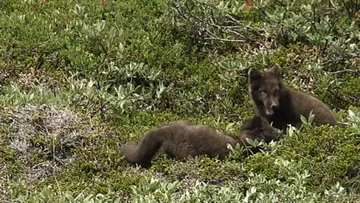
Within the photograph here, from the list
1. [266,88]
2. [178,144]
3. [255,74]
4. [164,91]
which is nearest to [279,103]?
[266,88]

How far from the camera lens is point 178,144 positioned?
8.79 metres

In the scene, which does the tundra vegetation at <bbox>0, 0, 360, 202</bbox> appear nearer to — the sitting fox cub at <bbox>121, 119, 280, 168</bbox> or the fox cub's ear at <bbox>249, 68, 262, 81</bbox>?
the sitting fox cub at <bbox>121, 119, 280, 168</bbox>

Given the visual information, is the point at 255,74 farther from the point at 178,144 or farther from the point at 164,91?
the point at 178,144

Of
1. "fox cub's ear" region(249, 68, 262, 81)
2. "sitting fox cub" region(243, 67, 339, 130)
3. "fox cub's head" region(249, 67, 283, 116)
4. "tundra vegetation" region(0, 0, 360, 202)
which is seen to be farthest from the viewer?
"fox cub's ear" region(249, 68, 262, 81)

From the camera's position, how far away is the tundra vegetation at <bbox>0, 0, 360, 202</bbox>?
8008 millimetres

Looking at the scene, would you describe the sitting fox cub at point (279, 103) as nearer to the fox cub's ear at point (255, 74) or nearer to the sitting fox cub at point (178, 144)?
the fox cub's ear at point (255, 74)

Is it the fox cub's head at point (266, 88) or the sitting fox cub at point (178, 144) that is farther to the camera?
the fox cub's head at point (266, 88)

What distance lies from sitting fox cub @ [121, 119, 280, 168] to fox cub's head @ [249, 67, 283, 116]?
112cm

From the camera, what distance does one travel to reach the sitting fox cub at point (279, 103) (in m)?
9.80

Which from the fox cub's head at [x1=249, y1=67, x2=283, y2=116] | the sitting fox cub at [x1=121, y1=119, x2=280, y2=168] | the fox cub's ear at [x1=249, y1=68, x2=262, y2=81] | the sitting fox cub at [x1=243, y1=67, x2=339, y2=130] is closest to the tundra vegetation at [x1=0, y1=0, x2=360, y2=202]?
the sitting fox cub at [x1=121, y1=119, x2=280, y2=168]

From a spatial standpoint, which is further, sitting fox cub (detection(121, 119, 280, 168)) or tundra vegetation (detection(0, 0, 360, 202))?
sitting fox cub (detection(121, 119, 280, 168))

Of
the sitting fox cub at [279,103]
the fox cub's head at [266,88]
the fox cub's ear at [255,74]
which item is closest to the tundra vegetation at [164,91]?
the sitting fox cub at [279,103]

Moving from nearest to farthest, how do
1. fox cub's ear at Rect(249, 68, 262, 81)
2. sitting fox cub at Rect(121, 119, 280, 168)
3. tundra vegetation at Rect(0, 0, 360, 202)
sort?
tundra vegetation at Rect(0, 0, 360, 202) → sitting fox cub at Rect(121, 119, 280, 168) → fox cub's ear at Rect(249, 68, 262, 81)

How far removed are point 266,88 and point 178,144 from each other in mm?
1712
